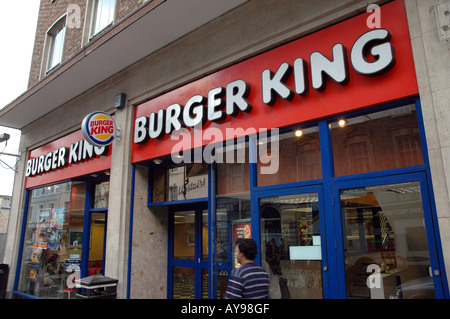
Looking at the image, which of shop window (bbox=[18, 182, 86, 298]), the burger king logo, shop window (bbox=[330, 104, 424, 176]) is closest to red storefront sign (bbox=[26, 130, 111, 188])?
shop window (bbox=[18, 182, 86, 298])

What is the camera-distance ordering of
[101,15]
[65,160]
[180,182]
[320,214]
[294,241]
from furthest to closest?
[101,15]
[65,160]
[180,182]
[294,241]
[320,214]

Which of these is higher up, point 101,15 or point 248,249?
point 101,15

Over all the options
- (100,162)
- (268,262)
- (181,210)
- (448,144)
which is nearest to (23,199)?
(100,162)

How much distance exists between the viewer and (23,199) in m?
11.2

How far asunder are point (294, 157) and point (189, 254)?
11.0 feet

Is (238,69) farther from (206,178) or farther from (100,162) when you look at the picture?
(100,162)

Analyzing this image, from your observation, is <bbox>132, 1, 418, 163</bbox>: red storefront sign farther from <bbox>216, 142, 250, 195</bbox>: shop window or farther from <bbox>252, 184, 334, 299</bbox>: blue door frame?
<bbox>252, 184, 334, 299</bbox>: blue door frame

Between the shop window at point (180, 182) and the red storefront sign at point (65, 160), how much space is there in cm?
130

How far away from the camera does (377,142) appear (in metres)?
4.34

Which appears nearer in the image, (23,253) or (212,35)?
(212,35)

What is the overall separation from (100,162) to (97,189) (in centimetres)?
113

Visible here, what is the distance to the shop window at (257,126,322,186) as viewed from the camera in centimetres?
482

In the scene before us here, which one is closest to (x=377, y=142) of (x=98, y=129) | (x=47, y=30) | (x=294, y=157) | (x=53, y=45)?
(x=294, y=157)

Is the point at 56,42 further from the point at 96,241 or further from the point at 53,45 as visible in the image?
the point at 96,241
